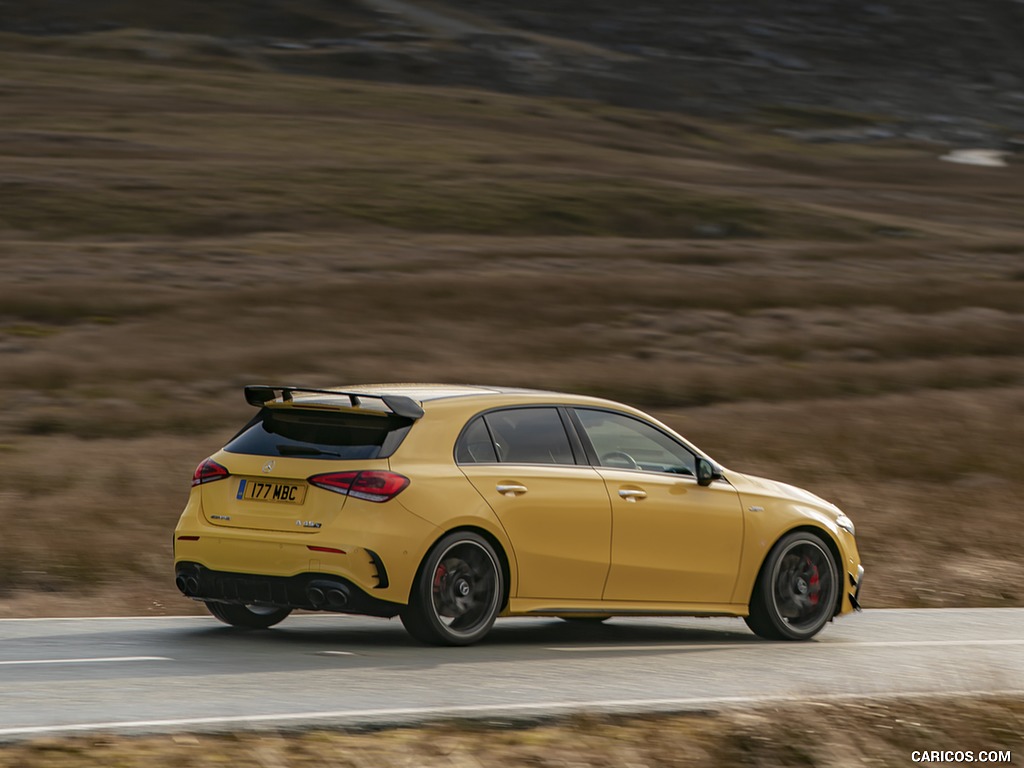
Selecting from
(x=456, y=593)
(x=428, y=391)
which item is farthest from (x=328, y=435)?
(x=456, y=593)

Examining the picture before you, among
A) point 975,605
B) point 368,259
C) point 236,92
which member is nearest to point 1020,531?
point 975,605

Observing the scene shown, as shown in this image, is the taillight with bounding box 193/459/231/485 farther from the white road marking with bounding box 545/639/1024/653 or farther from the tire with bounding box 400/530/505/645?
the white road marking with bounding box 545/639/1024/653

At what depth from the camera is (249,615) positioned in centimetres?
1062

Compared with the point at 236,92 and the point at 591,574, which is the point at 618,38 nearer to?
the point at 236,92

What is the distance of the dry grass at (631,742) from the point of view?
641cm

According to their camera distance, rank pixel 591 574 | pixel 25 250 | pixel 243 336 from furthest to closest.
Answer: pixel 25 250 < pixel 243 336 < pixel 591 574

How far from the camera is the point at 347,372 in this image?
86.7 feet

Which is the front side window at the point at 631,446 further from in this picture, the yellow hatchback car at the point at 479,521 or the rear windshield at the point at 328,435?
the rear windshield at the point at 328,435

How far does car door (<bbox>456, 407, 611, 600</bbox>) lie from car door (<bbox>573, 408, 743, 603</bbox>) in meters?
0.13

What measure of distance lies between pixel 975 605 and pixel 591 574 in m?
5.59

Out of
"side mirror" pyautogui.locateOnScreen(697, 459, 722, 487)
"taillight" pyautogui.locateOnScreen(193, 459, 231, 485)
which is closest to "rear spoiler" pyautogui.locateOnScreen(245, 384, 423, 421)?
"taillight" pyautogui.locateOnScreen(193, 459, 231, 485)

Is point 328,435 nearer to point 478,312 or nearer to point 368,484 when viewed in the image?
point 368,484

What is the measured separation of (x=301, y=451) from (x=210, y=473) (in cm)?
65

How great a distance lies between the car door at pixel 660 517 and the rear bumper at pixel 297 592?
5.38 feet
